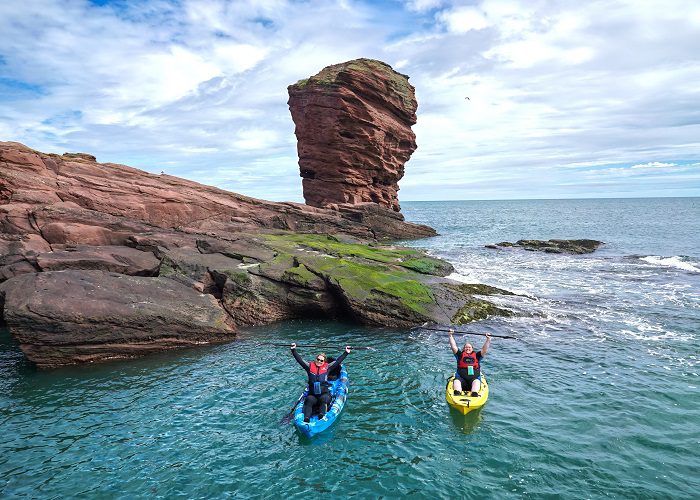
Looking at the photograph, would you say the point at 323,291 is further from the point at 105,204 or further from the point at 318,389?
the point at 105,204

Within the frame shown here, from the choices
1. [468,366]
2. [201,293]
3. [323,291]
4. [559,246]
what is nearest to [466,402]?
[468,366]

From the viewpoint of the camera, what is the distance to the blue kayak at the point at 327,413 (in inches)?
547

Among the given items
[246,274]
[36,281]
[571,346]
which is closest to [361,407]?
[571,346]

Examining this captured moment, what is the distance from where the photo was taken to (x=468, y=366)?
1633 centimetres

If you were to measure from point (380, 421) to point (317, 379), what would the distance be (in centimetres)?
254

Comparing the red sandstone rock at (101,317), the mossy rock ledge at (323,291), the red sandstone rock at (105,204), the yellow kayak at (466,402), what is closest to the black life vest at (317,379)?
the yellow kayak at (466,402)

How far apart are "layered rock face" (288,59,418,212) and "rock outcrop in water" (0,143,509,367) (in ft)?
79.4

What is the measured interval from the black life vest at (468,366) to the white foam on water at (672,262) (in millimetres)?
35839

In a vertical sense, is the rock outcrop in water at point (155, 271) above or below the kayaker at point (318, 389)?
above

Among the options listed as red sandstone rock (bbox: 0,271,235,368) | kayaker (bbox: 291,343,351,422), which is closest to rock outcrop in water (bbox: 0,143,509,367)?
red sandstone rock (bbox: 0,271,235,368)

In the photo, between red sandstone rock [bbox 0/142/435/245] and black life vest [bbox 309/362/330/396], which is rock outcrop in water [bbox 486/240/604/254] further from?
black life vest [bbox 309/362/330/396]

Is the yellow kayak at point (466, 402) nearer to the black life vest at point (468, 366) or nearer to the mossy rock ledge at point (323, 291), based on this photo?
the black life vest at point (468, 366)

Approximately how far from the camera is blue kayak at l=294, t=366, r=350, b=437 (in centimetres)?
1389

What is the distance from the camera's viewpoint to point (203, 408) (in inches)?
630
